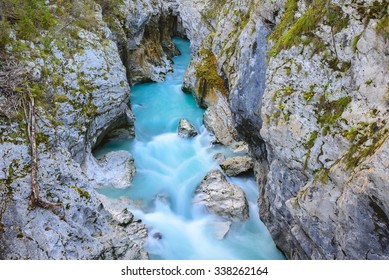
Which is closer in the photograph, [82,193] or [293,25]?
[82,193]

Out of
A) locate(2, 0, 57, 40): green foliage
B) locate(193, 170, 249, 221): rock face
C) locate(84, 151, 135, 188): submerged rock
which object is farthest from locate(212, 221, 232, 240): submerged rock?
locate(2, 0, 57, 40): green foliage

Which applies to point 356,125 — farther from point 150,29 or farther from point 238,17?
point 150,29

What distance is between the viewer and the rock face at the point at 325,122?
4699 millimetres

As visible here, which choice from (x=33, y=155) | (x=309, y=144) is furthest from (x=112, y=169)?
(x=309, y=144)

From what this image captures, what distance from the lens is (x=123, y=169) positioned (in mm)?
10438

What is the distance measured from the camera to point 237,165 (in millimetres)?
10672

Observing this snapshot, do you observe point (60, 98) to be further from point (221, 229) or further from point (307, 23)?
point (307, 23)

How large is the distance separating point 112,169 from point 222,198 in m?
3.65

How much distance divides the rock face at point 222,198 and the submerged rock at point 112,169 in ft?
7.64

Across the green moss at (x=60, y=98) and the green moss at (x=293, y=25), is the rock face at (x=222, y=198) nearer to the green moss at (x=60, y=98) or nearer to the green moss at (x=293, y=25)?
the green moss at (x=293, y=25)

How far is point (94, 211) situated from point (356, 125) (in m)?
5.19

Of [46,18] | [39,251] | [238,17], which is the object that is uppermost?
[238,17]

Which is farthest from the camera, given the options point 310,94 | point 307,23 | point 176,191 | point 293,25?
point 176,191
